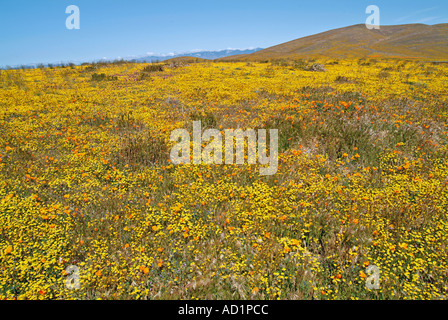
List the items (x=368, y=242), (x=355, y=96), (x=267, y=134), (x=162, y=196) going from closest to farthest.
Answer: (x=368, y=242), (x=162, y=196), (x=267, y=134), (x=355, y=96)

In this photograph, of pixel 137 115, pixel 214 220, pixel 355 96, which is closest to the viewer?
pixel 214 220

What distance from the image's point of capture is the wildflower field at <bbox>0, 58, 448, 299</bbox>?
280cm

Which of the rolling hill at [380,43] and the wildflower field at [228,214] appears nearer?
the wildflower field at [228,214]

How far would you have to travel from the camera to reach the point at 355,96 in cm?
995

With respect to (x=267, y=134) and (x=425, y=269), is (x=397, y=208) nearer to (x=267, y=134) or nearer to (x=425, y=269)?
(x=425, y=269)

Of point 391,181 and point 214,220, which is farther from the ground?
point 391,181

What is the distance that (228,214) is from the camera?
380 centimetres

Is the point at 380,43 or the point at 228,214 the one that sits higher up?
the point at 380,43

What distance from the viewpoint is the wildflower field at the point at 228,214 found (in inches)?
110

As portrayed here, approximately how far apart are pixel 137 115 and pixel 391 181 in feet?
27.3

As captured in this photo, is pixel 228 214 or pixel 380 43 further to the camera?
pixel 380 43

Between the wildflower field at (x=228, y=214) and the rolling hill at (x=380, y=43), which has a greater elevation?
the rolling hill at (x=380, y=43)

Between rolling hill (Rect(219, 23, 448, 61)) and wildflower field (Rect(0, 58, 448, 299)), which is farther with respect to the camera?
rolling hill (Rect(219, 23, 448, 61))
